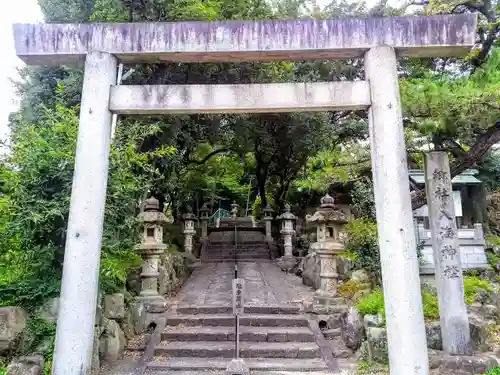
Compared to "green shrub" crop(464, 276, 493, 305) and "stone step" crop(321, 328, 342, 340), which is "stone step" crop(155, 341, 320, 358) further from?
"green shrub" crop(464, 276, 493, 305)

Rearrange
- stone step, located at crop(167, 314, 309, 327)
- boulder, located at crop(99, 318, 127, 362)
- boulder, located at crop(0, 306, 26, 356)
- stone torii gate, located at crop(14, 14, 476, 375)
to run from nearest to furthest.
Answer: stone torii gate, located at crop(14, 14, 476, 375) < boulder, located at crop(0, 306, 26, 356) < boulder, located at crop(99, 318, 127, 362) < stone step, located at crop(167, 314, 309, 327)

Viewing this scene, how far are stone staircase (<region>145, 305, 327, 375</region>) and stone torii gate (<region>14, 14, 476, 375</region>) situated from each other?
2.65m

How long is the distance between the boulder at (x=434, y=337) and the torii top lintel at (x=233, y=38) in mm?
4244

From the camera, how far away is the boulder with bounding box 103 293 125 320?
257 inches

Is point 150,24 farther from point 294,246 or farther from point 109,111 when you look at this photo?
point 294,246

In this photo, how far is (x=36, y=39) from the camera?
4852 millimetres

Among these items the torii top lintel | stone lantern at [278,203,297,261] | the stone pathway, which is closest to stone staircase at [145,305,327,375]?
the stone pathway

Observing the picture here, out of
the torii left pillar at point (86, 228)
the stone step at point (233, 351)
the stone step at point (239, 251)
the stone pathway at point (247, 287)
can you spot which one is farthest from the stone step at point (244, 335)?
the stone step at point (239, 251)

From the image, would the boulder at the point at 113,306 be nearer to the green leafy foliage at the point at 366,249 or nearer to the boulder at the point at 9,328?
the boulder at the point at 9,328

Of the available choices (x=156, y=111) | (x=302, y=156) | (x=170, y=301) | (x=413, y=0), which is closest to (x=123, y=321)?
(x=170, y=301)

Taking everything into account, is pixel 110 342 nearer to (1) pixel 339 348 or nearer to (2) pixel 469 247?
(1) pixel 339 348

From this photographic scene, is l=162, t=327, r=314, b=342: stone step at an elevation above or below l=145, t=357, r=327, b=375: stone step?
above

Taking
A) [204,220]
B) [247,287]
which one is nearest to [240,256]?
[204,220]

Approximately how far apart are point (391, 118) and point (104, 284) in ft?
16.4
